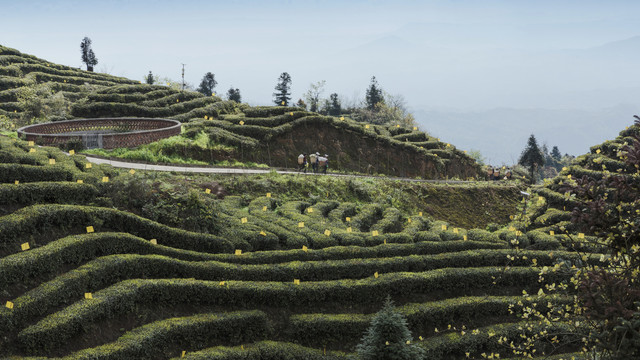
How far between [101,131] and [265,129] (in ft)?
46.0

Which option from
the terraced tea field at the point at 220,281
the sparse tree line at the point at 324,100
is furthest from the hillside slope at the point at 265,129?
the sparse tree line at the point at 324,100

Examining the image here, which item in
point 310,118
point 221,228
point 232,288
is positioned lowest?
point 232,288

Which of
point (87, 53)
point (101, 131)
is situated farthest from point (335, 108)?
point (101, 131)

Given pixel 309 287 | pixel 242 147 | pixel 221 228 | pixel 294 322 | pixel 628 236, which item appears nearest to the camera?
pixel 628 236

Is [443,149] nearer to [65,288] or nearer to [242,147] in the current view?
[242,147]

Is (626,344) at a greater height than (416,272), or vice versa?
(626,344)

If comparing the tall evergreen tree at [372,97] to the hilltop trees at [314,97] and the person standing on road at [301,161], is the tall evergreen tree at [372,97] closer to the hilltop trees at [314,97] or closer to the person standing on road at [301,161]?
the hilltop trees at [314,97]

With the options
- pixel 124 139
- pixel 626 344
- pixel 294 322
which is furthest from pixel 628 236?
pixel 124 139

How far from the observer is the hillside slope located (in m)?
42.9

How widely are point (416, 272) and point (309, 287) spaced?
567 cm

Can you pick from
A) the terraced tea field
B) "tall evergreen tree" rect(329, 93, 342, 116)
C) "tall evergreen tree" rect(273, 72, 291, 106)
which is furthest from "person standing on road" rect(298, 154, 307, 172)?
"tall evergreen tree" rect(329, 93, 342, 116)

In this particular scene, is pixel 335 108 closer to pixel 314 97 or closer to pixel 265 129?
→ pixel 314 97

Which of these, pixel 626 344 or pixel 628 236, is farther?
pixel 628 236

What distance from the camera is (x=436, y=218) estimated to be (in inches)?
1364
